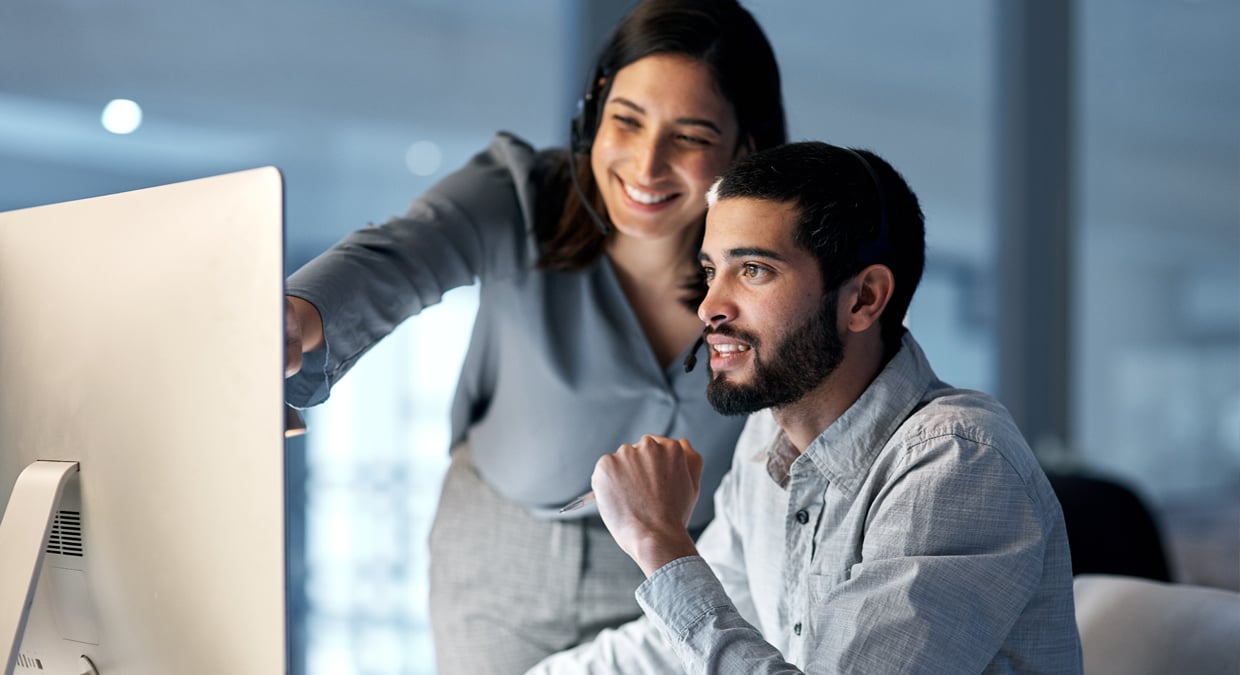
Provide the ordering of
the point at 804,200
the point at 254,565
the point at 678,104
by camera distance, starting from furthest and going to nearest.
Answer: the point at 678,104, the point at 804,200, the point at 254,565

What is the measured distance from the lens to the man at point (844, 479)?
2.97ft

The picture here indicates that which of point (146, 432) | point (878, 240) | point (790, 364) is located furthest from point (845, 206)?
point (146, 432)

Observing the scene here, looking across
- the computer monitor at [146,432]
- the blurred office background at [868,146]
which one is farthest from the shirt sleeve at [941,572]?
the blurred office background at [868,146]

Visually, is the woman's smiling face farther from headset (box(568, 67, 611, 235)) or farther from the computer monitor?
the computer monitor

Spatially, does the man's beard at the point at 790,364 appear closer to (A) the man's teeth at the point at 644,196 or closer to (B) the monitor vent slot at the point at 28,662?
(A) the man's teeth at the point at 644,196

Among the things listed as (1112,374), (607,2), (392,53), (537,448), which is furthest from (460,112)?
(1112,374)

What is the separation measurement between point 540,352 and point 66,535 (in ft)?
2.37

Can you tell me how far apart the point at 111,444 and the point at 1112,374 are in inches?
160

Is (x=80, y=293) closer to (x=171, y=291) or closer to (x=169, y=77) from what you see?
(x=171, y=291)

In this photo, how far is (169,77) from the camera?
237cm

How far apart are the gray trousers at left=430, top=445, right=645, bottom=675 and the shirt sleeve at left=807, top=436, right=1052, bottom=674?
2.09ft

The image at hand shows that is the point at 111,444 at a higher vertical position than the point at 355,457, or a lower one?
higher

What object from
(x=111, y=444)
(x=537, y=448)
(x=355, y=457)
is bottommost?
(x=355, y=457)

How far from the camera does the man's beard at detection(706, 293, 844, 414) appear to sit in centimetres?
106
